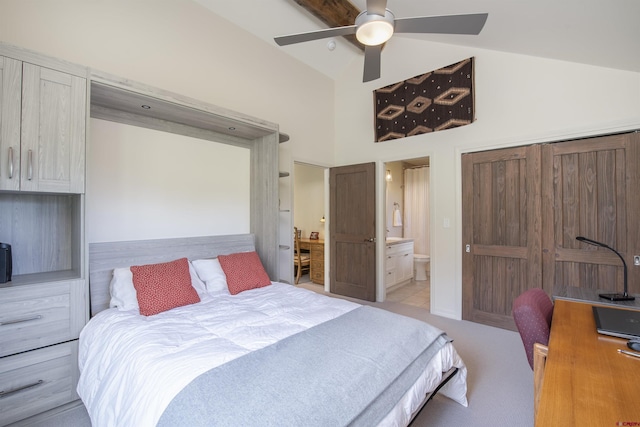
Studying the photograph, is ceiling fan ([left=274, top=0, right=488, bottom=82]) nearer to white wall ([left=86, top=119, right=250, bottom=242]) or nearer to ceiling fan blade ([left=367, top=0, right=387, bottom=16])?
ceiling fan blade ([left=367, top=0, right=387, bottom=16])

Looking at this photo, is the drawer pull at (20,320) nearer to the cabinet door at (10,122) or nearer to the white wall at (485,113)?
the cabinet door at (10,122)

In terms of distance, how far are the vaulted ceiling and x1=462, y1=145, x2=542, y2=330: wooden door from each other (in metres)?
0.97

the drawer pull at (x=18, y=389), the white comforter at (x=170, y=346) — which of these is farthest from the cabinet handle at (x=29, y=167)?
the drawer pull at (x=18, y=389)

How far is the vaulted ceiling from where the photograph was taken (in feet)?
6.61

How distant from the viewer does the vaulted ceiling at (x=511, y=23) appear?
2.02 m

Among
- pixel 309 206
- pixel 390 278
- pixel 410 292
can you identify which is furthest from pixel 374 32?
pixel 309 206

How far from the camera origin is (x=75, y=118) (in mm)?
1946

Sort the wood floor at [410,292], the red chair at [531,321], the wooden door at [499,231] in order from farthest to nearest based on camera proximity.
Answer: the wood floor at [410,292]
the wooden door at [499,231]
the red chair at [531,321]

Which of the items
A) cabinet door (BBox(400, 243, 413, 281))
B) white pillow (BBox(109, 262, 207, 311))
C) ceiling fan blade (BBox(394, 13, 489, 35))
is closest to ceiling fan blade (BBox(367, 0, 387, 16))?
ceiling fan blade (BBox(394, 13, 489, 35))

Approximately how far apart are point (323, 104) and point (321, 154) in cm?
82

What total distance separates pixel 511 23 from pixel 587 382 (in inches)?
114

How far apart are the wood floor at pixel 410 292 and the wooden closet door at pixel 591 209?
165 centimetres

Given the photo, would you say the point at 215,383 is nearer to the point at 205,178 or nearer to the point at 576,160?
the point at 205,178

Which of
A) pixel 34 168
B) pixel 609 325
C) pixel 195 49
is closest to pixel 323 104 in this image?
pixel 195 49
